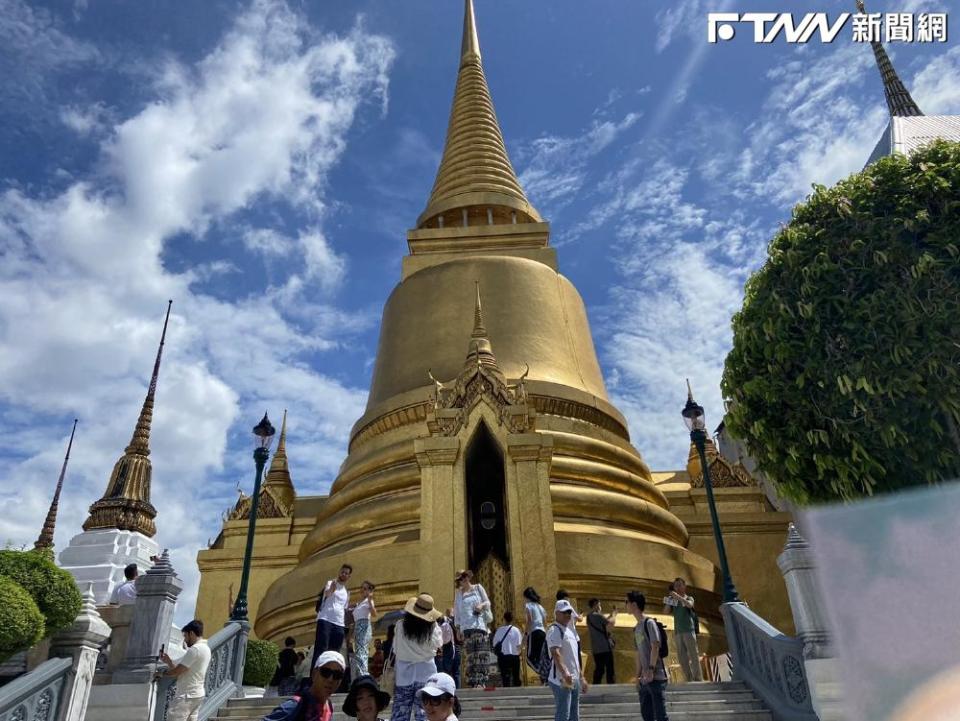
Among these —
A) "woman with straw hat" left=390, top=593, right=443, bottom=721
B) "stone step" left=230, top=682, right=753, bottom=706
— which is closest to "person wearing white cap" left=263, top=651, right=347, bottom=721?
"woman with straw hat" left=390, top=593, right=443, bottom=721

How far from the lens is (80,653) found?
6090mm

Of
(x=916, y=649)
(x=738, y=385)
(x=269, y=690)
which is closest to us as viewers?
(x=916, y=649)

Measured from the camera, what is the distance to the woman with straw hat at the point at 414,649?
5.18 meters

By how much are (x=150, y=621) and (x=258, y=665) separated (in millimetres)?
3990

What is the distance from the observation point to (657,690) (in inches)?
235

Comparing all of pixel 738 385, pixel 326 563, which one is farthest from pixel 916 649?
pixel 326 563

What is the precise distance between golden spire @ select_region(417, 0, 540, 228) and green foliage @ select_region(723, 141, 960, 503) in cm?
1573

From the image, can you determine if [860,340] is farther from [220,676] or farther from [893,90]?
[893,90]

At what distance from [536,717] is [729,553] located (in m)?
11.5

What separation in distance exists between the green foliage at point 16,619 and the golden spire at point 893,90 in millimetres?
31720

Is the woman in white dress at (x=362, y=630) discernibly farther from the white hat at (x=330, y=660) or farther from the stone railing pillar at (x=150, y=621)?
the white hat at (x=330, y=660)

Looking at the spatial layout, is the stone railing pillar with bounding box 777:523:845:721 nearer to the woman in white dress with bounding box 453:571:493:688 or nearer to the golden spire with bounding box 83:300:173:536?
the woman in white dress with bounding box 453:571:493:688

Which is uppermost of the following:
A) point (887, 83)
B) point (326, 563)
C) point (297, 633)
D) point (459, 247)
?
point (887, 83)

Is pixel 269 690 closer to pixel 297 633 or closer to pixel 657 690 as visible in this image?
pixel 297 633
